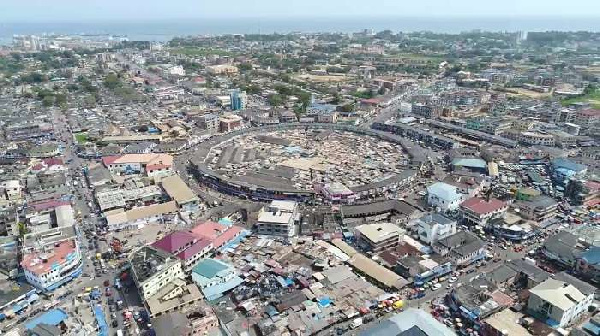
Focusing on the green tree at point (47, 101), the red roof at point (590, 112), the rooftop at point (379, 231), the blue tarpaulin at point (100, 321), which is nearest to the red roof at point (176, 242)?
the blue tarpaulin at point (100, 321)

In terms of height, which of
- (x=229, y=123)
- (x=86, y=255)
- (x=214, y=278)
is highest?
(x=229, y=123)

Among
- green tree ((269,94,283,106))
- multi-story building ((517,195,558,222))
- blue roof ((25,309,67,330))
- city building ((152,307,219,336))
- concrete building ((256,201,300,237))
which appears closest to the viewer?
city building ((152,307,219,336))

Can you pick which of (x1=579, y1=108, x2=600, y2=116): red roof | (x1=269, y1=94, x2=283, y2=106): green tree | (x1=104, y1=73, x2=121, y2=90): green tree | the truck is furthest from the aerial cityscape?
(x1=104, y1=73, x2=121, y2=90): green tree

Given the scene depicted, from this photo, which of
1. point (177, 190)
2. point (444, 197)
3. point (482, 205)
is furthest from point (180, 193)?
point (482, 205)

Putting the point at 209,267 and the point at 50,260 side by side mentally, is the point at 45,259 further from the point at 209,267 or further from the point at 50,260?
the point at 209,267

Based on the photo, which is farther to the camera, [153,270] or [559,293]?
[153,270]

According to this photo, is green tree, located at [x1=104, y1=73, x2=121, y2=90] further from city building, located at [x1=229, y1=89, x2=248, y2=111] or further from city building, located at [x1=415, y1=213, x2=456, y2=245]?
city building, located at [x1=415, y1=213, x2=456, y2=245]
